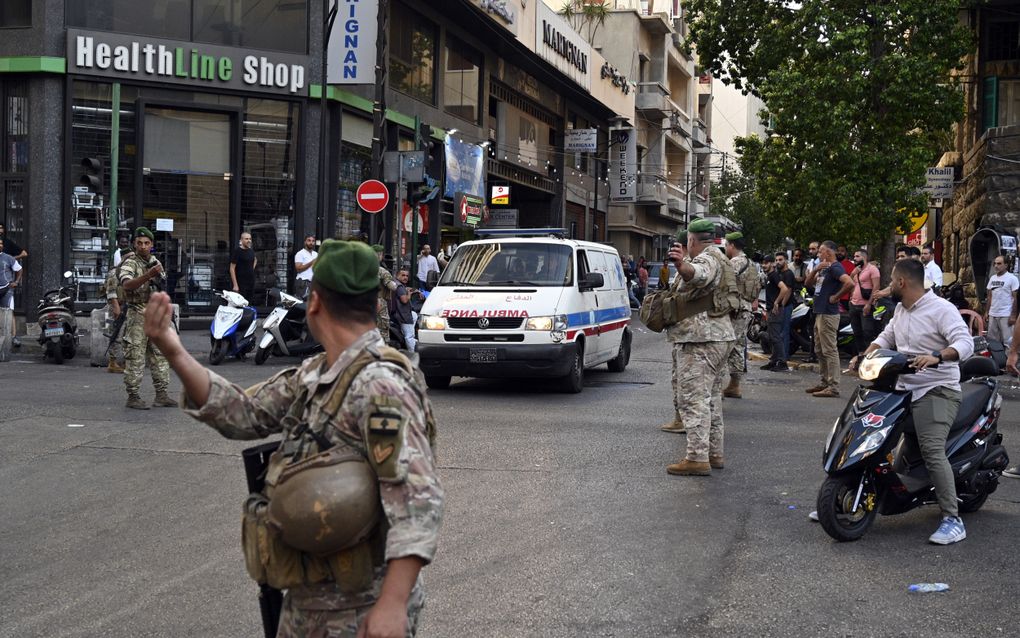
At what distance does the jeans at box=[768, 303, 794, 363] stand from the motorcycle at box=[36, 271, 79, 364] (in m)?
10.4

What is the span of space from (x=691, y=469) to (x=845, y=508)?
192cm

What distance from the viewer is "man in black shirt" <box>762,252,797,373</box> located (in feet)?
54.4

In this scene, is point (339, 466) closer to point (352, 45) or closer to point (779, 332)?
point (779, 332)

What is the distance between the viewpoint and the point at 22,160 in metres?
20.5

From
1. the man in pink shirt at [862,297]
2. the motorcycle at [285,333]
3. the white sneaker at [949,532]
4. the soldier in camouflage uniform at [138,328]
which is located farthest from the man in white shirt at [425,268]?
the white sneaker at [949,532]

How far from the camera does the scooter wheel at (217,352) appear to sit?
15523 mm

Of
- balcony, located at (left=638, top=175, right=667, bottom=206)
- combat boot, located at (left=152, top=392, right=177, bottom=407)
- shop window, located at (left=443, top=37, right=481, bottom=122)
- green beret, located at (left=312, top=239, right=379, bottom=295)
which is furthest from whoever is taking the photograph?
balcony, located at (left=638, top=175, right=667, bottom=206)

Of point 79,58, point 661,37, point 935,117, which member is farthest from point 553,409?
point 661,37

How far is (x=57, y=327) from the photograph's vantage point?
1525 cm

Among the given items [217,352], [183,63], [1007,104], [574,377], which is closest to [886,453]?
[574,377]

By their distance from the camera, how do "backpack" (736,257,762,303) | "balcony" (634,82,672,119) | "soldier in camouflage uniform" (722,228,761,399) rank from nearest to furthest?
"soldier in camouflage uniform" (722,228,761,399) → "backpack" (736,257,762,303) → "balcony" (634,82,672,119)

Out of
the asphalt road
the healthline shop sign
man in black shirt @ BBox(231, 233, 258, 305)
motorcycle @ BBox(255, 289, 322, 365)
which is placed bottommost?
the asphalt road

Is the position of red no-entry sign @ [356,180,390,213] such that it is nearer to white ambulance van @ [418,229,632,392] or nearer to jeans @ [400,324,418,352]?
jeans @ [400,324,418,352]

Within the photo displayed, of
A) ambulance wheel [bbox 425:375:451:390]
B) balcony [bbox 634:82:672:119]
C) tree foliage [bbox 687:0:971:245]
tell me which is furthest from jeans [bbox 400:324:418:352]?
balcony [bbox 634:82:672:119]
